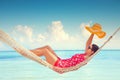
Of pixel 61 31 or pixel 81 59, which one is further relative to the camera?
pixel 61 31

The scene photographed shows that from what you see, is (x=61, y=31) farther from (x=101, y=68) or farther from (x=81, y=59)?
(x=81, y=59)

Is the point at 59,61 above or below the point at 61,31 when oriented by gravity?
below

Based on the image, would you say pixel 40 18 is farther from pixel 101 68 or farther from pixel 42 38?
pixel 101 68

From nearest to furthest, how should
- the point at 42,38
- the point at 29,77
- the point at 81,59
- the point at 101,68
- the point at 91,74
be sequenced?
the point at 81,59
the point at 29,77
the point at 91,74
the point at 42,38
the point at 101,68

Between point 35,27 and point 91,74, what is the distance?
173 cm

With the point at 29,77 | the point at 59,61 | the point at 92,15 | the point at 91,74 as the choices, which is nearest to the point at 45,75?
the point at 29,77

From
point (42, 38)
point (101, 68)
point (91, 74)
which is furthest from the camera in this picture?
point (101, 68)

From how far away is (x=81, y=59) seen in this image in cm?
435

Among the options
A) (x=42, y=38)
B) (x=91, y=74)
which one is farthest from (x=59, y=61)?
(x=42, y=38)

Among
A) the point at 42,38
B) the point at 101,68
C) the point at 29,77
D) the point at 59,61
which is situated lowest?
the point at 59,61

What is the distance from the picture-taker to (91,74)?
8414 millimetres

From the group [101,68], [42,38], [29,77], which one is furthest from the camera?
[101,68]

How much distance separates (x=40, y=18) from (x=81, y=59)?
4.25 metres

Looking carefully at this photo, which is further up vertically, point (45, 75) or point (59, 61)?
point (45, 75)
